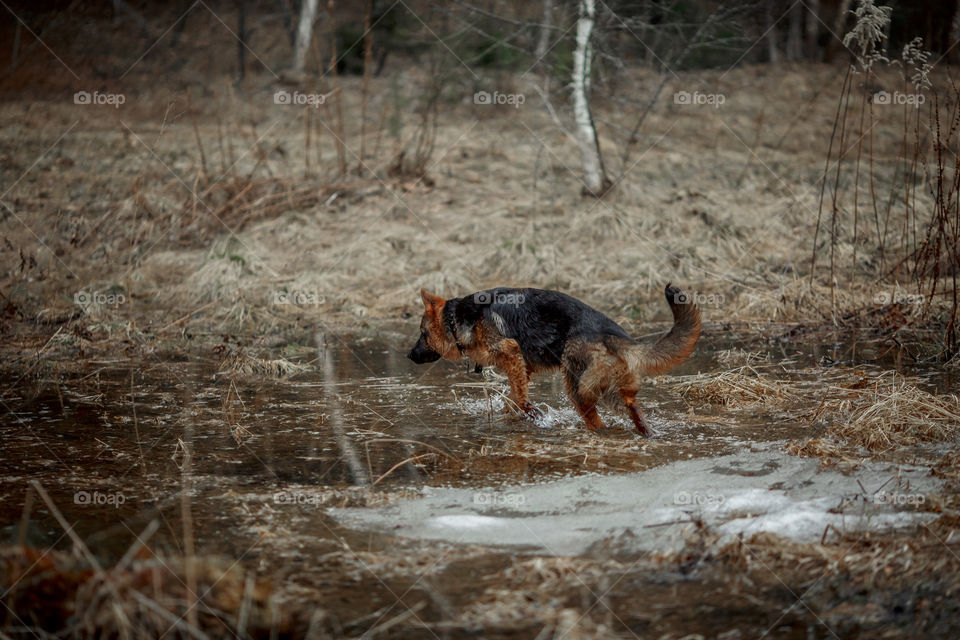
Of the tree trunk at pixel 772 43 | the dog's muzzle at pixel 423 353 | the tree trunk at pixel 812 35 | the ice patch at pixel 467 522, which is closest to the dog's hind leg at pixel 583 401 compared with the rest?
the dog's muzzle at pixel 423 353

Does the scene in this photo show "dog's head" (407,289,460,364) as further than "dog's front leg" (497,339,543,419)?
Yes

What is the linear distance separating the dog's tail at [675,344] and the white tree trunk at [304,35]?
15485mm

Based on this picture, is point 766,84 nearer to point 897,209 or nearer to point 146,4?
point 897,209

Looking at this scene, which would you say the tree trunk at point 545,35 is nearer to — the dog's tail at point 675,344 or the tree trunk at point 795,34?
the tree trunk at point 795,34

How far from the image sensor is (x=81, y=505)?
16.0 feet

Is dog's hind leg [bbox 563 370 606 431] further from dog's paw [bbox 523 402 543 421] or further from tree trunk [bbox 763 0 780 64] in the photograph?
tree trunk [bbox 763 0 780 64]

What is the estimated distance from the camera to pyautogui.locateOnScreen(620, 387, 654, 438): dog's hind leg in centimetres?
623

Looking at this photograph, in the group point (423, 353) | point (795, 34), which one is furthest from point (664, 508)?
point (795, 34)

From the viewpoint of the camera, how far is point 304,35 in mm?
19594

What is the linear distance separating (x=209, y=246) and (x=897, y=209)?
11.0 metres

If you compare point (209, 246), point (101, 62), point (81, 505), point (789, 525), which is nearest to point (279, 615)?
point (81, 505)

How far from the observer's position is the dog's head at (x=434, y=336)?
293 inches

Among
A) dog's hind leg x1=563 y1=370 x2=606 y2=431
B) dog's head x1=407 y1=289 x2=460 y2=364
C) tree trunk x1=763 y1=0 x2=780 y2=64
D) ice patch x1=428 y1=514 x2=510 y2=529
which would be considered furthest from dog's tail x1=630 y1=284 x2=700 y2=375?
tree trunk x1=763 y1=0 x2=780 y2=64

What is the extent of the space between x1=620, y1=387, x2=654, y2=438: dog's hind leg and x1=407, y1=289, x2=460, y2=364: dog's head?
1.76 metres
